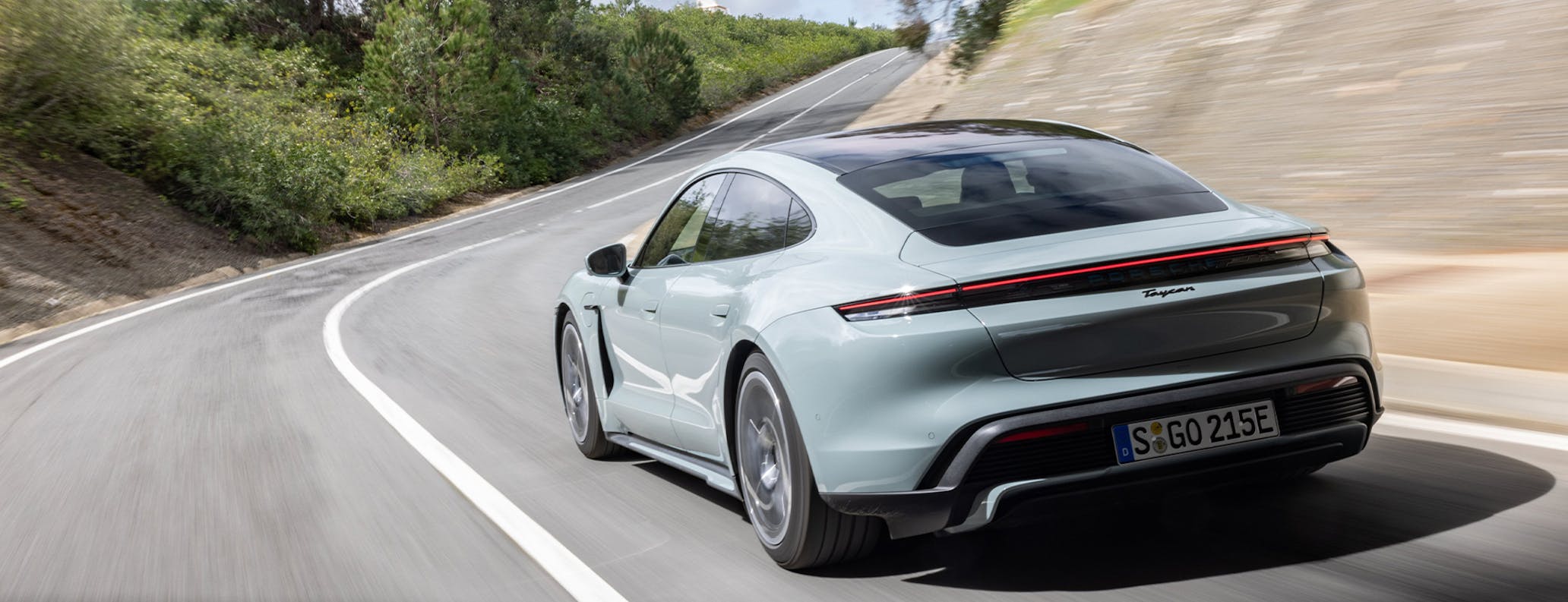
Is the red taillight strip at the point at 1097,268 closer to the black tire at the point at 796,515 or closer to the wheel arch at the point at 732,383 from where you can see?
the black tire at the point at 796,515

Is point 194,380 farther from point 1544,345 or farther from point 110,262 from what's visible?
point 110,262

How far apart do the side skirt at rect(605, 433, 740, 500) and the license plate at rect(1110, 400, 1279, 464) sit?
150cm

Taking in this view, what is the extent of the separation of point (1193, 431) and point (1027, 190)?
1.03m

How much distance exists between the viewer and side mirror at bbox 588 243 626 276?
5.80 m

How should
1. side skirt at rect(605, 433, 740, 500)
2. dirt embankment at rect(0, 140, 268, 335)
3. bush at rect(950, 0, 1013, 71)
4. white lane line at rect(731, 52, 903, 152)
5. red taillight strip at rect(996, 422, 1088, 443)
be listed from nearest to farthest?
red taillight strip at rect(996, 422, 1088, 443)
side skirt at rect(605, 433, 740, 500)
dirt embankment at rect(0, 140, 268, 335)
bush at rect(950, 0, 1013, 71)
white lane line at rect(731, 52, 903, 152)

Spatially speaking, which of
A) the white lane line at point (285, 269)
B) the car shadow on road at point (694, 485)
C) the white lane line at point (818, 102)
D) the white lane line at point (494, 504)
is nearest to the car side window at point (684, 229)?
the car shadow on road at point (694, 485)

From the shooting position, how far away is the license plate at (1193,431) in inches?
144

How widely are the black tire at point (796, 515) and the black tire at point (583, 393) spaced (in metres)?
2.00

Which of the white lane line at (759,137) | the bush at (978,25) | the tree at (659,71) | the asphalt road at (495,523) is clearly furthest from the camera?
the tree at (659,71)

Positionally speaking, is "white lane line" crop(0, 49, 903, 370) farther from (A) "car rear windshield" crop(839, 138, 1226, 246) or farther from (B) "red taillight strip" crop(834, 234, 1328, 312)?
(B) "red taillight strip" crop(834, 234, 1328, 312)

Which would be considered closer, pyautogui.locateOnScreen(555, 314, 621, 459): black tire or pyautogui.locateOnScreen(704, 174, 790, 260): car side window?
pyautogui.locateOnScreen(704, 174, 790, 260): car side window

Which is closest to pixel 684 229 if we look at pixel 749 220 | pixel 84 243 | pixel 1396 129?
pixel 749 220

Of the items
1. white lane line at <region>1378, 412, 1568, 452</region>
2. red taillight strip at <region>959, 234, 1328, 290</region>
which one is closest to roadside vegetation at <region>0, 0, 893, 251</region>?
white lane line at <region>1378, 412, 1568, 452</region>

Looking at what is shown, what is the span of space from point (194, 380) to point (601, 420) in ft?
17.6
